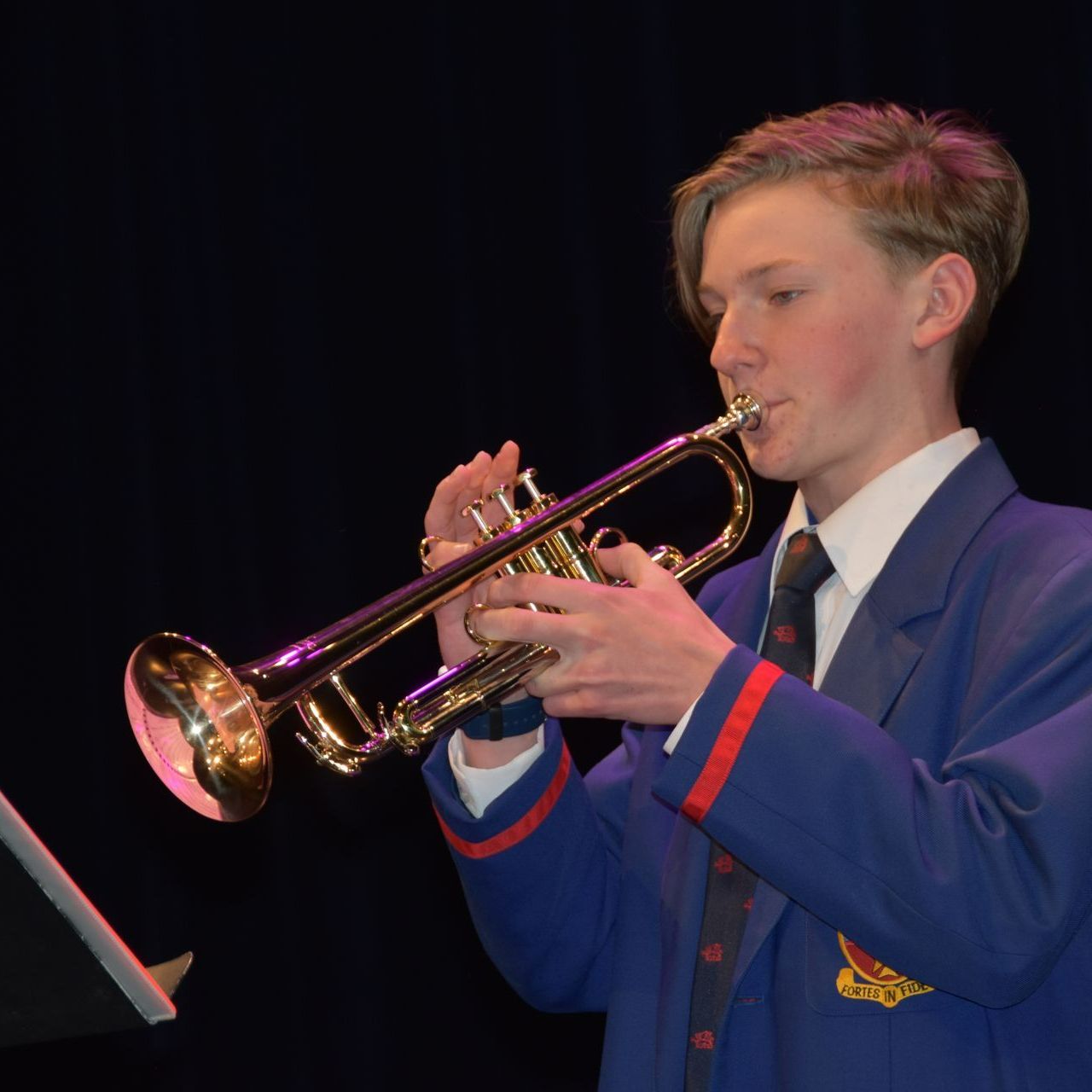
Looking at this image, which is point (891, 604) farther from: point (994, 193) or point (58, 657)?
point (58, 657)

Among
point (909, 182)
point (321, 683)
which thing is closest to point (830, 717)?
point (321, 683)

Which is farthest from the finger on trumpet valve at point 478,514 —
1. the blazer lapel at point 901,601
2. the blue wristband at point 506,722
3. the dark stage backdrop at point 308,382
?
the dark stage backdrop at point 308,382

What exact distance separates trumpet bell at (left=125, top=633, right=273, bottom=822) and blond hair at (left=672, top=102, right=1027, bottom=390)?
82 centimetres

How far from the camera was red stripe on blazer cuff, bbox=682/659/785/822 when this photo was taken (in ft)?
4.42

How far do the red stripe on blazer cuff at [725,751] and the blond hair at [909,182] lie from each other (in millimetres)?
582

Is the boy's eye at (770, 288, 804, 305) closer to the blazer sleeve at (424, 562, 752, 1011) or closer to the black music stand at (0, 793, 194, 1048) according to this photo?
the blazer sleeve at (424, 562, 752, 1011)

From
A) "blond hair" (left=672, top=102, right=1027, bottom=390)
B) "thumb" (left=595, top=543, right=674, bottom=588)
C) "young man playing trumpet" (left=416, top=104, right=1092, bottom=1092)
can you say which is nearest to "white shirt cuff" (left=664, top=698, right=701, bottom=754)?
"young man playing trumpet" (left=416, top=104, right=1092, bottom=1092)

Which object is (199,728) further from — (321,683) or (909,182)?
(909,182)

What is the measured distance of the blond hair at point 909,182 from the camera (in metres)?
1.70

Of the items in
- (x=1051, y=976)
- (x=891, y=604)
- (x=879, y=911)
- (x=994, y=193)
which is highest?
(x=994, y=193)

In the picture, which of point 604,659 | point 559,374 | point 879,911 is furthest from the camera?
point 559,374

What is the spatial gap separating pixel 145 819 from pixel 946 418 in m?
1.84

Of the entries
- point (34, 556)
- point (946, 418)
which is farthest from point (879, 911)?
point (34, 556)

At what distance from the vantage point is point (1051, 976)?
4.50 ft
